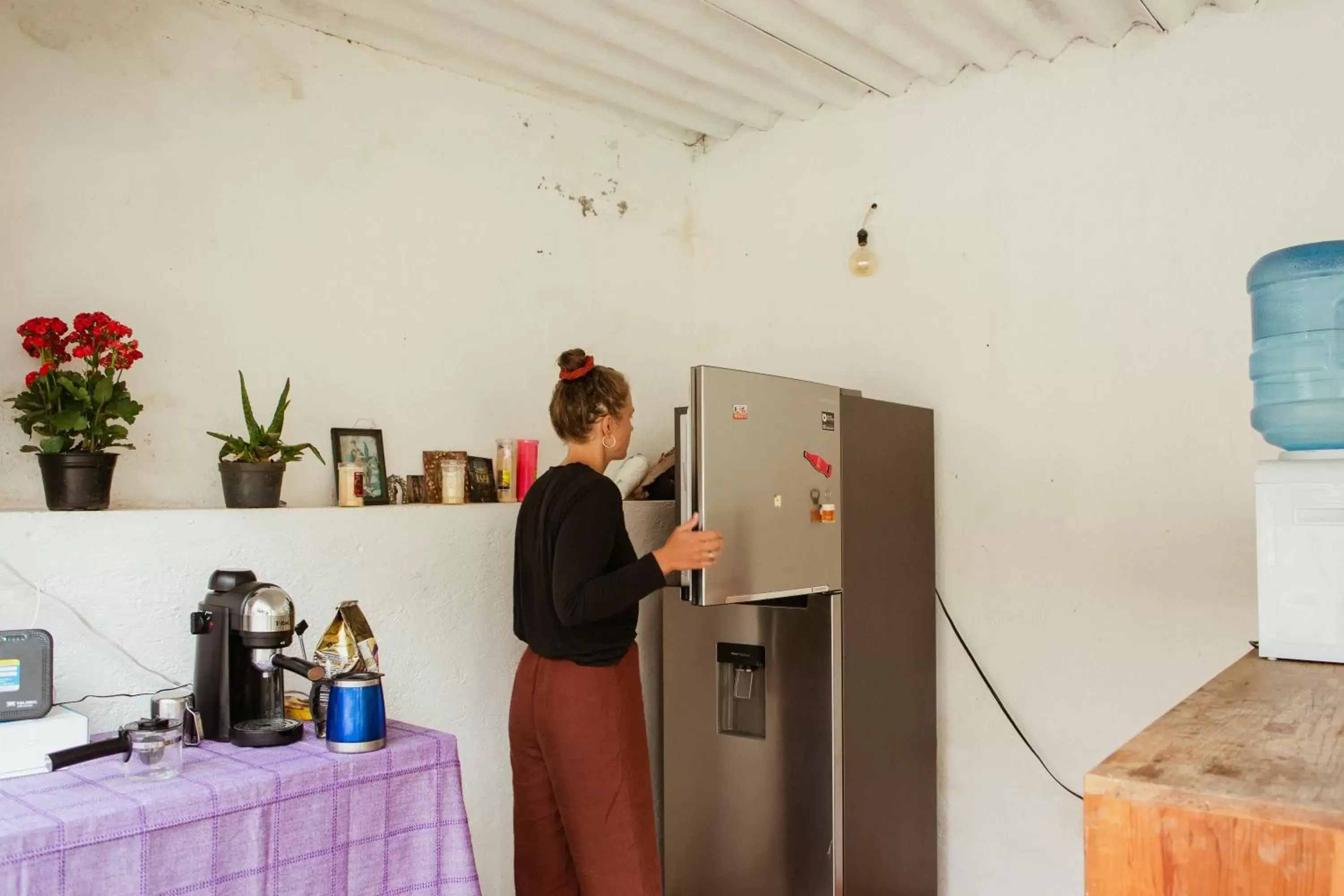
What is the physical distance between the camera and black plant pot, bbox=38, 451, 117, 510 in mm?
2328

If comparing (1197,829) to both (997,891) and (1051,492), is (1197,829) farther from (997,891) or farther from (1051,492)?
(997,891)

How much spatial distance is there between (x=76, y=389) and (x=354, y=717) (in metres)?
1.00

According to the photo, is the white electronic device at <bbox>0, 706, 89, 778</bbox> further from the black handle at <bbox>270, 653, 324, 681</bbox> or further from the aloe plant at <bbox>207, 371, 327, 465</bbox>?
the aloe plant at <bbox>207, 371, 327, 465</bbox>

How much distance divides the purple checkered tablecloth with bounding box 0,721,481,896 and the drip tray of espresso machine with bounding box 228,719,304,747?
0.02 meters

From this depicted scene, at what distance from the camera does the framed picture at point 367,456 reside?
3.07 meters

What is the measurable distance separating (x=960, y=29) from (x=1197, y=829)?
2.70 meters

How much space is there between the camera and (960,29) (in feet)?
10.5

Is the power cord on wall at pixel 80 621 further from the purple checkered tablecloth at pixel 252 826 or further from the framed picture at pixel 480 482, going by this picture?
the framed picture at pixel 480 482

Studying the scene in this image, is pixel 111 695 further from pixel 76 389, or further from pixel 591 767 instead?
pixel 591 767

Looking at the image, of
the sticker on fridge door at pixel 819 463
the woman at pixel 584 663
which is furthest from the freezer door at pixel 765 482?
the woman at pixel 584 663

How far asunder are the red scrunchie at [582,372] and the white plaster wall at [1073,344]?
1.39 m

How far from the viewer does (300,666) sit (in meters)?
2.23

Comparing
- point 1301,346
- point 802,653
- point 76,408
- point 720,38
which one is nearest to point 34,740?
point 76,408

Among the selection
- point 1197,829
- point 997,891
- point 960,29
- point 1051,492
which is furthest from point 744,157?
point 1197,829
